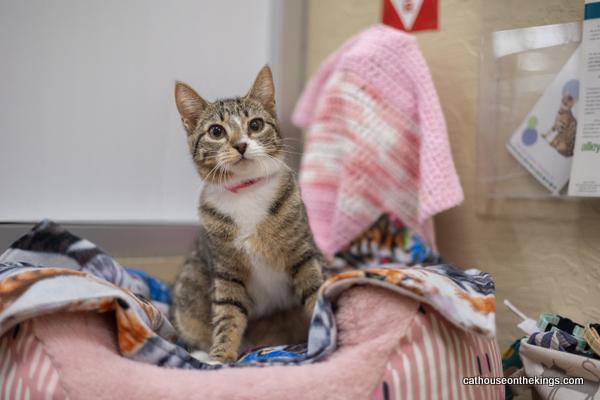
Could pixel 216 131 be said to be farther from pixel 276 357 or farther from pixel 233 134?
pixel 276 357

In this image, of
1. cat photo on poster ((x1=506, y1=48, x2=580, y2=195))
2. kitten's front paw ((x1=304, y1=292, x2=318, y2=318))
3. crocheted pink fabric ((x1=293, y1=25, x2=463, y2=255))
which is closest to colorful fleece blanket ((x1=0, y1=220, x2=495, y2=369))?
kitten's front paw ((x1=304, y1=292, x2=318, y2=318))

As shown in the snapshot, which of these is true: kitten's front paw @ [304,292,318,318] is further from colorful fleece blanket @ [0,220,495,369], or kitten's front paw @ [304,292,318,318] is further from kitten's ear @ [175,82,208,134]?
kitten's ear @ [175,82,208,134]

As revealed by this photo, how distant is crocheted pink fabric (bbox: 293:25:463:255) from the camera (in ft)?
4.66

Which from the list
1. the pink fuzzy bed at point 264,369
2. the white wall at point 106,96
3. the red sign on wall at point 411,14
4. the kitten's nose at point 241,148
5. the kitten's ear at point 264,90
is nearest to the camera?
the pink fuzzy bed at point 264,369

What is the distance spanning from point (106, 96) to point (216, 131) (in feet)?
2.22

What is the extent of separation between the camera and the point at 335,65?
1.60 meters

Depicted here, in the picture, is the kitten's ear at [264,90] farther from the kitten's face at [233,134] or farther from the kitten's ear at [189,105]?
the kitten's ear at [189,105]

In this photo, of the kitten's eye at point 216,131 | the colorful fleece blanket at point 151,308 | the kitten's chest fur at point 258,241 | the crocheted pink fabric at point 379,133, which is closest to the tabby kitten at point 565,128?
the crocheted pink fabric at point 379,133

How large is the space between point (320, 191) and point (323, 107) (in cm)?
28

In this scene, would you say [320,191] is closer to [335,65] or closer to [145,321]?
[335,65]

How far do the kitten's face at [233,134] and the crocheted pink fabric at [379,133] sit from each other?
0.43 metres

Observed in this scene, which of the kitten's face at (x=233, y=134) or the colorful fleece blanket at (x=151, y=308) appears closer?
the colorful fleece blanket at (x=151, y=308)

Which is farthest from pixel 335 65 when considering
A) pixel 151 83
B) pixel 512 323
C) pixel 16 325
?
pixel 16 325

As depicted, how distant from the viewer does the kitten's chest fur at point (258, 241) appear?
1032 mm
